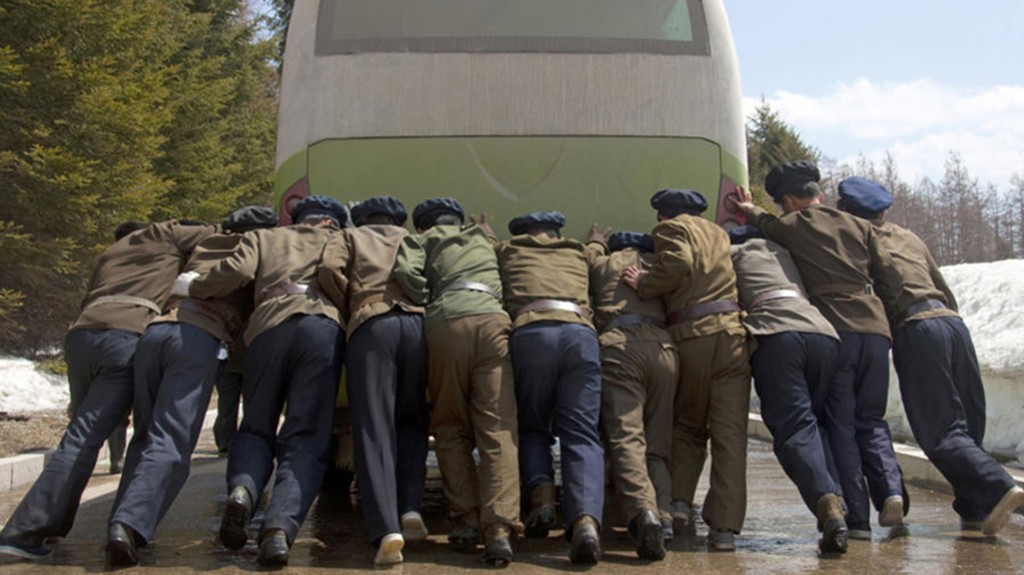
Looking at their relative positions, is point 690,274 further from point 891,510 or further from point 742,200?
point 891,510

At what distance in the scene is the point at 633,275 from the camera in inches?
219

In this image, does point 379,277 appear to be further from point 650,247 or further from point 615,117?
point 615,117

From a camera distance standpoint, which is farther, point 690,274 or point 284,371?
point 690,274

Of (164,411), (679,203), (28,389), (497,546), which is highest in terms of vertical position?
(679,203)

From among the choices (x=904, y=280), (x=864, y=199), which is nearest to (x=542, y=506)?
(x=904, y=280)

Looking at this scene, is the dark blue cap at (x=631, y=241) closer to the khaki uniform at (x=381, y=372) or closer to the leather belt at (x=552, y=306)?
the leather belt at (x=552, y=306)

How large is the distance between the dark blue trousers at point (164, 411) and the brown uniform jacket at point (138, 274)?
10.9 inches

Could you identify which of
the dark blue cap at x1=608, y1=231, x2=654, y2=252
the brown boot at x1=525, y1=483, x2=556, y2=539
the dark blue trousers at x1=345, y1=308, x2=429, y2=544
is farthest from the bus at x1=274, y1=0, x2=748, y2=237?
the brown boot at x1=525, y1=483, x2=556, y2=539

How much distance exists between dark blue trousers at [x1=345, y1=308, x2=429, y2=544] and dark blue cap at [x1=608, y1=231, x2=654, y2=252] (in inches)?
51.5

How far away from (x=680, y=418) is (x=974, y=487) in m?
1.69

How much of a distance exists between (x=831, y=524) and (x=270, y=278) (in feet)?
9.99

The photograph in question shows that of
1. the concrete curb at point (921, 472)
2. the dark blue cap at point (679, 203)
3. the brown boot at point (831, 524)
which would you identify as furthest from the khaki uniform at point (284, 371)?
the concrete curb at point (921, 472)

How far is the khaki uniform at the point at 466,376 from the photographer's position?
16.6ft

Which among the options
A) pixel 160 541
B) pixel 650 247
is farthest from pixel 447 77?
pixel 160 541
